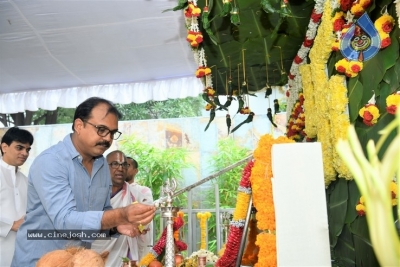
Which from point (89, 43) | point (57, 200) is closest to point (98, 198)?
point (57, 200)

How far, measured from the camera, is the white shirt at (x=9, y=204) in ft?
11.0

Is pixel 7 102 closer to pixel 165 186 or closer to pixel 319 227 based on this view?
pixel 165 186

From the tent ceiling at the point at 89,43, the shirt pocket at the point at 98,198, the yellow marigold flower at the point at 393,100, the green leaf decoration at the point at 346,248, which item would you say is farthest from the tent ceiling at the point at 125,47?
the green leaf decoration at the point at 346,248

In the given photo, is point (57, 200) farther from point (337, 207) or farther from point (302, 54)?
point (302, 54)

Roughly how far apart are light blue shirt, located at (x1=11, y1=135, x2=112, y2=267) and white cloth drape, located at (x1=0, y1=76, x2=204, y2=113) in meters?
3.39

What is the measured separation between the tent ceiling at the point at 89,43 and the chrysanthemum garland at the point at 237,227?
6.60 ft

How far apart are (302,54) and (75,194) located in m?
2.14

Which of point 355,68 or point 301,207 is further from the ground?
point 355,68

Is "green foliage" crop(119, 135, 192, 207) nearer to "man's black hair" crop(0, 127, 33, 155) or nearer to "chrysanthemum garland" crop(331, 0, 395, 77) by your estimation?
"man's black hair" crop(0, 127, 33, 155)

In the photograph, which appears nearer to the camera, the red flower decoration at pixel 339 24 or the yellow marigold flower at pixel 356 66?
the yellow marigold flower at pixel 356 66

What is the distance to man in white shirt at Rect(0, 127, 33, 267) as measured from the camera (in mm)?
3363

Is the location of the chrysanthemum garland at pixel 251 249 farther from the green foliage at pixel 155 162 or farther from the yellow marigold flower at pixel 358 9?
the green foliage at pixel 155 162

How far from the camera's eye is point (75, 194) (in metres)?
1.99

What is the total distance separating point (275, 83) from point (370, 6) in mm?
2542
